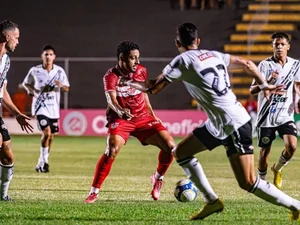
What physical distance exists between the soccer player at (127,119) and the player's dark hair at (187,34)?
2.55 m

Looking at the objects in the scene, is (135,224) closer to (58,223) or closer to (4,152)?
(58,223)

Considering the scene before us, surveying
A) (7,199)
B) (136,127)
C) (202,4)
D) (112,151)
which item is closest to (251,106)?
(202,4)

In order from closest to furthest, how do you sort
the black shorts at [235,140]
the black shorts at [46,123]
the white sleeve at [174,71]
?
the white sleeve at [174,71] → the black shorts at [235,140] → the black shorts at [46,123]

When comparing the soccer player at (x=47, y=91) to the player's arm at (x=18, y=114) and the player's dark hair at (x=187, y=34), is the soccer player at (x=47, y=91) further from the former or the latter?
the player's dark hair at (x=187, y=34)

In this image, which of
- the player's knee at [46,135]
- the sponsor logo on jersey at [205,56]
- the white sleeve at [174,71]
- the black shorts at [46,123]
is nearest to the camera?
the white sleeve at [174,71]

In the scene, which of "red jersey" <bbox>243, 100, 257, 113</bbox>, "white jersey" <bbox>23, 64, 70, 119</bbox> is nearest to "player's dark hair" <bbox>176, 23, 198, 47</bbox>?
"white jersey" <bbox>23, 64, 70, 119</bbox>

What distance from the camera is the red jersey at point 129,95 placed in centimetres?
1154

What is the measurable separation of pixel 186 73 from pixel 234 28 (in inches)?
971

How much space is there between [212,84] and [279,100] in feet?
15.5

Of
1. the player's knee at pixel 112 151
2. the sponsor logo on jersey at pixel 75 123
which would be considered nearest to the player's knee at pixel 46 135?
the player's knee at pixel 112 151

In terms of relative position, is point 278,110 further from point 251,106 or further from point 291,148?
point 251,106

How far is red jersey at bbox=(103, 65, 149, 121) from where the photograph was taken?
11539 mm

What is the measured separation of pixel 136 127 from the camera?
1163 cm

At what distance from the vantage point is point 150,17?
34156mm
